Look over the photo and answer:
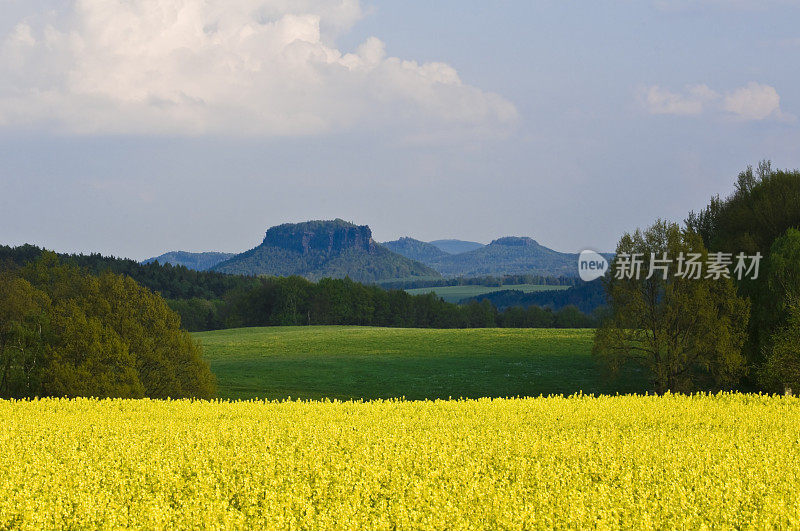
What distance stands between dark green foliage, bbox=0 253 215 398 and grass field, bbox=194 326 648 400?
6.17m

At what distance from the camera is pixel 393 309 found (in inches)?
4850

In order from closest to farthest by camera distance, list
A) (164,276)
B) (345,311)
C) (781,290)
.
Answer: (781,290), (345,311), (164,276)

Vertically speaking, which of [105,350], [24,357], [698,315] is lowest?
[24,357]

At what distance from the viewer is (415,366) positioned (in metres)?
50.3

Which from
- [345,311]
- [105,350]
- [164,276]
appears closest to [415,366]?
[105,350]

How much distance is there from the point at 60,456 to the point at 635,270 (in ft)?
94.0

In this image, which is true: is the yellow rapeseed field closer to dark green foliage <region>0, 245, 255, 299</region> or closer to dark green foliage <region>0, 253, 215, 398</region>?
dark green foliage <region>0, 253, 215, 398</region>

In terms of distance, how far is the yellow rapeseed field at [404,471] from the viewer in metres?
8.36

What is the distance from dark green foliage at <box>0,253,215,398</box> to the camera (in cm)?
3075

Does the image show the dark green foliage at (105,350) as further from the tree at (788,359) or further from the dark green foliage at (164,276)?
the dark green foliage at (164,276)

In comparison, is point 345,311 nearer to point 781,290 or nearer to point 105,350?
point 105,350

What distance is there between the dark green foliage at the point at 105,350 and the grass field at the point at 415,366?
6169 mm

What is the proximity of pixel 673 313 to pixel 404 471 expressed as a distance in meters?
26.9

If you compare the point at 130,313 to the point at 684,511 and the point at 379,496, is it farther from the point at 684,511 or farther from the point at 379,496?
the point at 684,511
